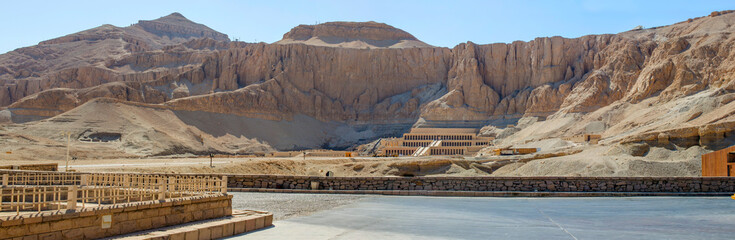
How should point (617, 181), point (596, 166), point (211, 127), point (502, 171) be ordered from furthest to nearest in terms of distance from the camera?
point (211, 127) → point (502, 171) → point (596, 166) → point (617, 181)

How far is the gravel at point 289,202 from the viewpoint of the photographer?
52.9 ft

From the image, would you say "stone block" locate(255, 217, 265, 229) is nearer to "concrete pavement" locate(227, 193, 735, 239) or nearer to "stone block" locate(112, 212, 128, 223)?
"concrete pavement" locate(227, 193, 735, 239)

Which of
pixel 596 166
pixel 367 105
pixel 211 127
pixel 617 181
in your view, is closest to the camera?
pixel 617 181

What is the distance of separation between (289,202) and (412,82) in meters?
101

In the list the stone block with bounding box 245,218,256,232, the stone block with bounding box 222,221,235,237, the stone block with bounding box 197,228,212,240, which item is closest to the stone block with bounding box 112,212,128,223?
the stone block with bounding box 197,228,212,240

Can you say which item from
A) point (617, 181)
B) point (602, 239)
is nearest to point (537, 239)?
point (602, 239)

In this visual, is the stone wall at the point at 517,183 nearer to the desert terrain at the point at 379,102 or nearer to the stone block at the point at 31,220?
the stone block at the point at 31,220

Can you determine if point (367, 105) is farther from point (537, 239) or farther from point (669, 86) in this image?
point (537, 239)

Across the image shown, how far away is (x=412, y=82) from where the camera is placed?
119 metres

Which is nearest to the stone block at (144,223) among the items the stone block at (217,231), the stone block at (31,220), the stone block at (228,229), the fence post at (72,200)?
the stone block at (217,231)

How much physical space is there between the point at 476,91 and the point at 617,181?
84607 millimetres

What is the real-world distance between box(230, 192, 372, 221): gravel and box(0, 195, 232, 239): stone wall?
99.7 inches

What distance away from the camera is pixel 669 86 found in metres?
75.8

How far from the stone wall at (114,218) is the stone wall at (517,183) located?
9.66 meters
